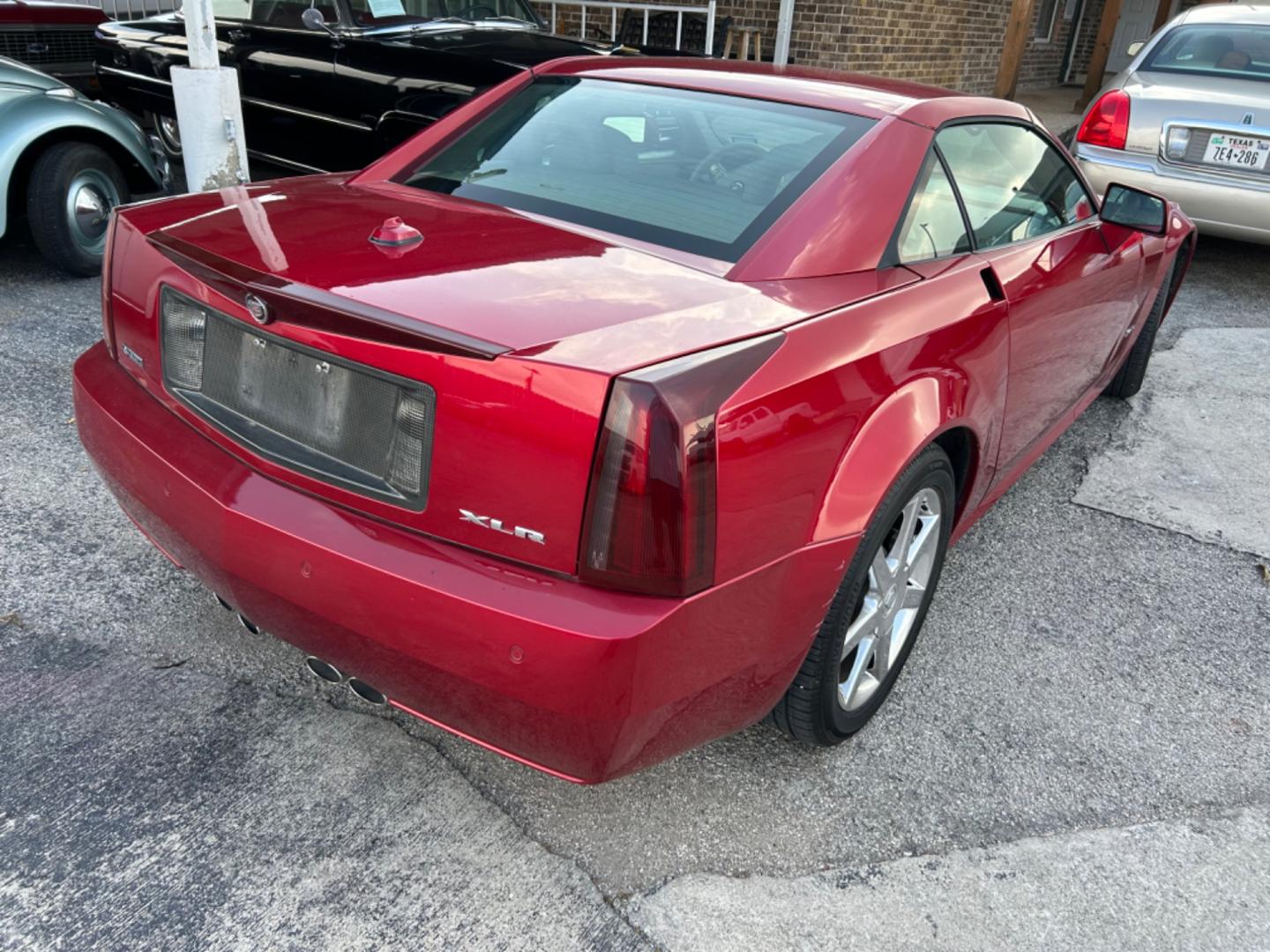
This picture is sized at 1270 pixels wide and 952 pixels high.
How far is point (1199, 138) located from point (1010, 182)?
410 cm

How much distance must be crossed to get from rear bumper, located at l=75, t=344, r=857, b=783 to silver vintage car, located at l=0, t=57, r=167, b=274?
3.65 meters

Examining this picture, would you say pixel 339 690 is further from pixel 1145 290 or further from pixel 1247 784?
pixel 1145 290

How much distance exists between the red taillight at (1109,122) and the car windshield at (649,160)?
15.5ft

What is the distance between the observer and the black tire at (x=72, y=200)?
198 inches

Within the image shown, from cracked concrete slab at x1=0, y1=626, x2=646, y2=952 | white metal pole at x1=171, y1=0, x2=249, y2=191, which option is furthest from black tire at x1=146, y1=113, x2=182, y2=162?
cracked concrete slab at x1=0, y1=626, x2=646, y2=952

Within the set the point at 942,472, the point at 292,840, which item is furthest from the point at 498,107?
the point at 292,840

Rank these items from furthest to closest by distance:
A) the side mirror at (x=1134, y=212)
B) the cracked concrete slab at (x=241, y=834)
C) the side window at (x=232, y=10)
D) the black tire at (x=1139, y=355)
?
the side window at (x=232, y=10)
the black tire at (x=1139, y=355)
the side mirror at (x=1134, y=212)
the cracked concrete slab at (x=241, y=834)

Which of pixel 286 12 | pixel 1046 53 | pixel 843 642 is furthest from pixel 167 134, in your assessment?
pixel 1046 53

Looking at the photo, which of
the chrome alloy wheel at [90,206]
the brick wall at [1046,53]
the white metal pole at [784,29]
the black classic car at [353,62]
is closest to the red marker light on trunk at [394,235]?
the black classic car at [353,62]

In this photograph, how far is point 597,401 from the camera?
164cm

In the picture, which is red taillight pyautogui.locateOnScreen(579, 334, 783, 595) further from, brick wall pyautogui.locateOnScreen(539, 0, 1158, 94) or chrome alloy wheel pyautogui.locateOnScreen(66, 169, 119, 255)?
brick wall pyautogui.locateOnScreen(539, 0, 1158, 94)

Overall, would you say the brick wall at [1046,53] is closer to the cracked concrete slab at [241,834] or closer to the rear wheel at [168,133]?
the rear wheel at [168,133]

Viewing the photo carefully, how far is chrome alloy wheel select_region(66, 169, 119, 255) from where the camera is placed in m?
5.17

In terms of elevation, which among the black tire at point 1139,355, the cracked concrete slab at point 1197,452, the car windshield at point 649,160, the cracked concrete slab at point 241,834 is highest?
the car windshield at point 649,160
